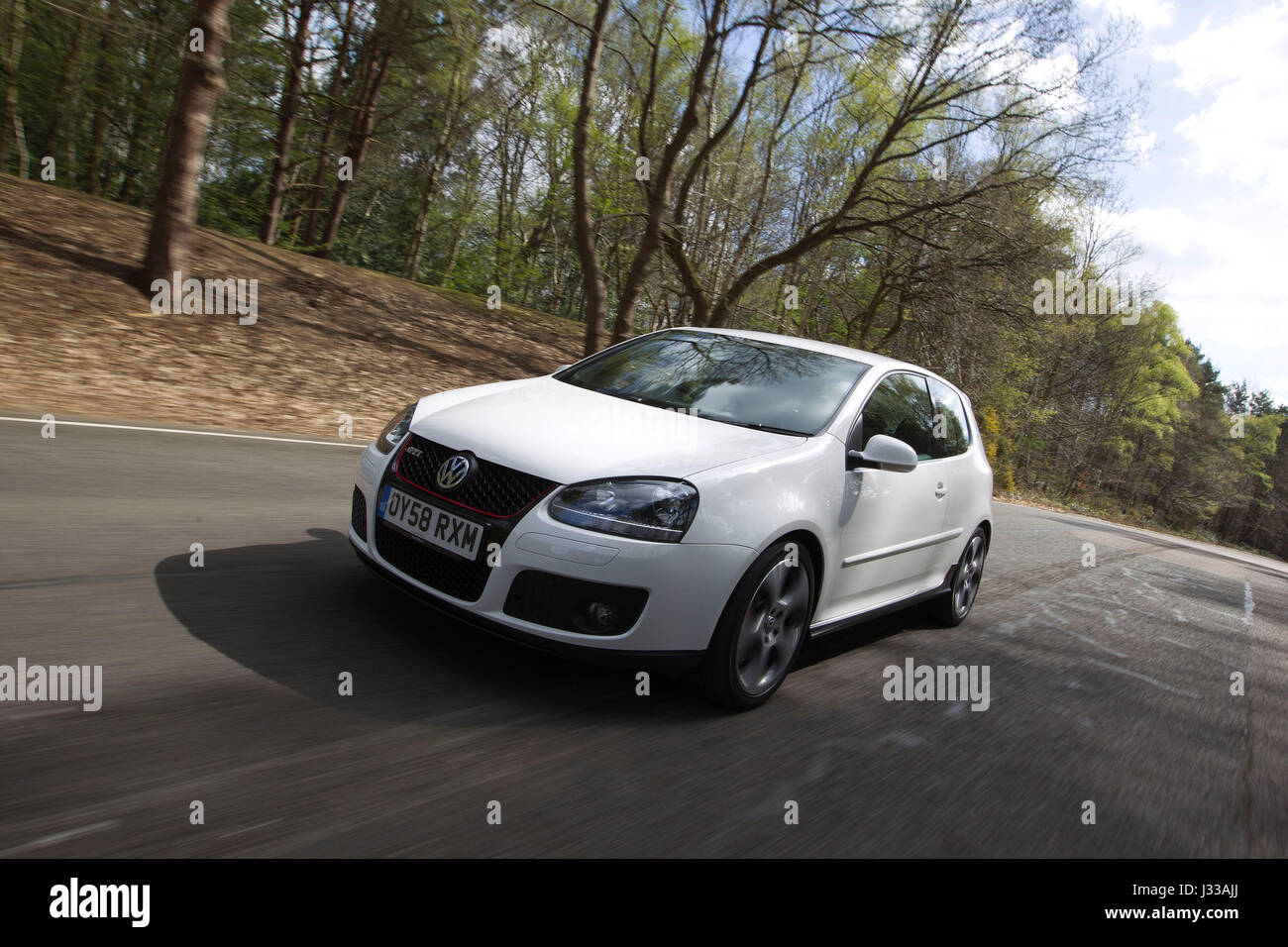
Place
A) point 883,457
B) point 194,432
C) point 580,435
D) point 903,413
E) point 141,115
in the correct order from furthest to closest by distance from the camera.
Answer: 1. point 141,115
2. point 194,432
3. point 903,413
4. point 883,457
5. point 580,435

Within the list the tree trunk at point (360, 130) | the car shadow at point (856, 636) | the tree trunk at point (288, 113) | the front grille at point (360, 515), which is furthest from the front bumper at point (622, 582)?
the tree trunk at point (360, 130)

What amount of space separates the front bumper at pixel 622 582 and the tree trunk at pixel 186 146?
428 inches

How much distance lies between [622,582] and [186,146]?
11328mm

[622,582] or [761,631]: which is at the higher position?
[622,582]

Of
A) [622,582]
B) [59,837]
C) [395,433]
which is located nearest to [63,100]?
[395,433]

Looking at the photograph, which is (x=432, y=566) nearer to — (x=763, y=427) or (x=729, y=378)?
(x=763, y=427)

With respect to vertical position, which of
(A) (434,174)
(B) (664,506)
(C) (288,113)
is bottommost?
(B) (664,506)

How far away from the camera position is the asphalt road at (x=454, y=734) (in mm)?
2588

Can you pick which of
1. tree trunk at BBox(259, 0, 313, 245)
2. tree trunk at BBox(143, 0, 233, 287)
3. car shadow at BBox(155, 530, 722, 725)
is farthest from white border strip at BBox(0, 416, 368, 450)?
tree trunk at BBox(259, 0, 313, 245)

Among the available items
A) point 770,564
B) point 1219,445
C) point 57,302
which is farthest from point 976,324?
point 1219,445

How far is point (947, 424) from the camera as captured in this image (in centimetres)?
593
